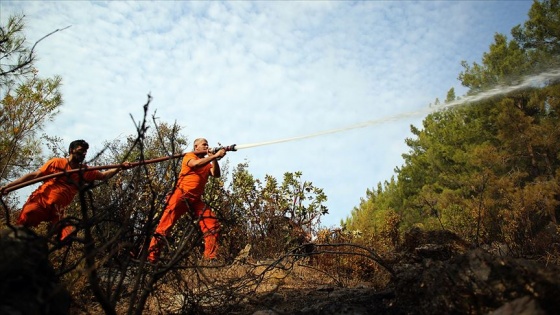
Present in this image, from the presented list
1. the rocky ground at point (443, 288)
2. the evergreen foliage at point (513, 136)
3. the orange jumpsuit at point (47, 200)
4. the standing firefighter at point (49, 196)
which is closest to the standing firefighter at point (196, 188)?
the standing firefighter at point (49, 196)

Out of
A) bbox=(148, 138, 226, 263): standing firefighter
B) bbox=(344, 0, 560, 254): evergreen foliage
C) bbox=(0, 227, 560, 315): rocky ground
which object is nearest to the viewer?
bbox=(0, 227, 560, 315): rocky ground

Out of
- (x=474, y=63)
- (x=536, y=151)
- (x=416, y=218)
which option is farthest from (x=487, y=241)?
(x=416, y=218)

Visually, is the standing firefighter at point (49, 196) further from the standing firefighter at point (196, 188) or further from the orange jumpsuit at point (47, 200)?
the standing firefighter at point (196, 188)

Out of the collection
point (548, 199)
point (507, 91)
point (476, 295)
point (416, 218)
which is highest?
point (507, 91)

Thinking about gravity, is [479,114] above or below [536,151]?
above

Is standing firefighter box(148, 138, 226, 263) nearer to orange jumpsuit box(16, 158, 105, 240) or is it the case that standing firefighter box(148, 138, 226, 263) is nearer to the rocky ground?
orange jumpsuit box(16, 158, 105, 240)

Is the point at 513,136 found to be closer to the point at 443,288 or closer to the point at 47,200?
the point at 443,288

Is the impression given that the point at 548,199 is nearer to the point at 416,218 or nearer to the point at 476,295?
the point at 416,218

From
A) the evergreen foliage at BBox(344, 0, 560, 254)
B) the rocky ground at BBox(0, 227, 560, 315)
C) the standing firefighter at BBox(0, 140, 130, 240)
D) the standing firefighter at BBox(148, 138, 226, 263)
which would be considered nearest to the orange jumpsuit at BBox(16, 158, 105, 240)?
A: the standing firefighter at BBox(0, 140, 130, 240)

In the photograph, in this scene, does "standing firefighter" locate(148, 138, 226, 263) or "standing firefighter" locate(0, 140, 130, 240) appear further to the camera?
"standing firefighter" locate(148, 138, 226, 263)

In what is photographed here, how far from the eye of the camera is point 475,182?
55.9 feet

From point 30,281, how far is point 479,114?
21.4 m

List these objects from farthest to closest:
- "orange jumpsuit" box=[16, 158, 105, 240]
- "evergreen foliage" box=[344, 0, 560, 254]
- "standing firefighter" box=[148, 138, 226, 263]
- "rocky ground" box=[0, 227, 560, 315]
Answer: "evergreen foliage" box=[344, 0, 560, 254], "standing firefighter" box=[148, 138, 226, 263], "orange jumpsuit" box=[16, 158, 105, 240], "rocky ground" box=[0, 227, 560, 315]

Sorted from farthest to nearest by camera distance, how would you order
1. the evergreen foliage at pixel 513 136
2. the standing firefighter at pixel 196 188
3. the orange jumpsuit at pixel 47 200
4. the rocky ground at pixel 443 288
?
the evergreen foliage at pixel 513 136
the standing firefighter at pixel 196 188
the orange jumpsuit at pixel 47 200
the rocky ground at pixel 443 288
